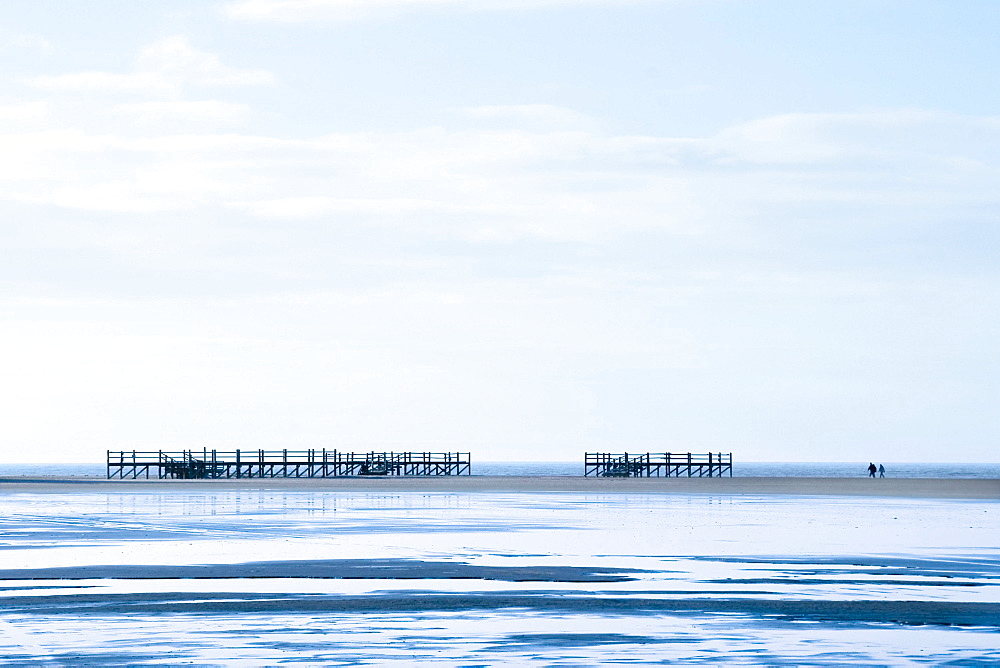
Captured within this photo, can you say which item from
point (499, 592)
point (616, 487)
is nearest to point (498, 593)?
point (499, 592)

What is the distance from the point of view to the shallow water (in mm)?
11430

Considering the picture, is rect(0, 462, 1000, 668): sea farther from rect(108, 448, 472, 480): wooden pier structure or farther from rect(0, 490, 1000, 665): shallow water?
rect(108, 448, 472, 480): wooden pier structure

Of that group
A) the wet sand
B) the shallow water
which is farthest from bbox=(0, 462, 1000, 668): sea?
the wet sand

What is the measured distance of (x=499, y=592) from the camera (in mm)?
15617

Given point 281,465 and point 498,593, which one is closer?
point 498,593

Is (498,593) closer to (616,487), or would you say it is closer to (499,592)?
(499,592)

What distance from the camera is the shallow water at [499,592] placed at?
11430 mm

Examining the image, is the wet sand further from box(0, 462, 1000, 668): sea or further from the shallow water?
the shallow water

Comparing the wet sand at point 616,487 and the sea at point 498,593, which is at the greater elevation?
the sea at point 498,593

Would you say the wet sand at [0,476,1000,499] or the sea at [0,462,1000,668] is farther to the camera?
the wet sand at [0,476,1000,499]

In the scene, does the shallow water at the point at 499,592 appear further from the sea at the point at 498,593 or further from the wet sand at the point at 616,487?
the wet sand at the point at 616,487

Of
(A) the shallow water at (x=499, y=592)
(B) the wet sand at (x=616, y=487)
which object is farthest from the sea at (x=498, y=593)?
(B) the wet sand at (x=616, y=487)

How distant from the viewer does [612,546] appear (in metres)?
23.0

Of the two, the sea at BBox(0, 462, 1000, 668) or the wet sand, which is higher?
the sea at BBox(0, 462, 1000, 668)
